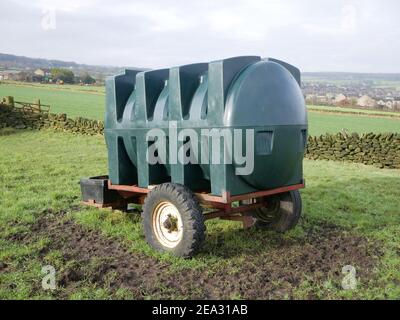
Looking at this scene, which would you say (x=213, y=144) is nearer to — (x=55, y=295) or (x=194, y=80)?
(x=194, y=80)

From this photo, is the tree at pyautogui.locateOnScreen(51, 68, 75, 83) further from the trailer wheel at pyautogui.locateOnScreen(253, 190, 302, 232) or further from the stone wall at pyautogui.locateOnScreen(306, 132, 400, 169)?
the trailer wheel at pyautogui.locateOnScreen(253, 190, 302, 232)

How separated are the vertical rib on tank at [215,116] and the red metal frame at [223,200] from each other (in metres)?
0.08

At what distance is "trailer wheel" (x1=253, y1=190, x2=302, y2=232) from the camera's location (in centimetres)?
626

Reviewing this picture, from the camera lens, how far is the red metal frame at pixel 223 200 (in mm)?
5195

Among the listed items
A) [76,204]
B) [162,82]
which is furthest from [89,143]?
[162,82]

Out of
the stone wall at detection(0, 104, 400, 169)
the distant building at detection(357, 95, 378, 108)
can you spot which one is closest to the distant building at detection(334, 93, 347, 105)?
the distant building at detection(357, 95, 378, 108)

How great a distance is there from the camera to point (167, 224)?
5.35m

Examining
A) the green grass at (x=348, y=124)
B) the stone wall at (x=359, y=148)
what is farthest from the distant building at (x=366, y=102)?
the stone wall at (x=359, y=148)

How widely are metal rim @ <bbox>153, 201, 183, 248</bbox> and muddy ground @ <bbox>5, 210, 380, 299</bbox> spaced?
32cm

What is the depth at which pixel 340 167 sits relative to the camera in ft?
49.2

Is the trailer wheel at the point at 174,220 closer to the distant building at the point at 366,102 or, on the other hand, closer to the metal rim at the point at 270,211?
the metal rim at the point at 270,211

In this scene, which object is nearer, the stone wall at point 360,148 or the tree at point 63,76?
the stone wall at point 360,148

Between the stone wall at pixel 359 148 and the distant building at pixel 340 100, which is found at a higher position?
the distant building at pixel 340 100

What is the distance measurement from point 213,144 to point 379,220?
3907mm
